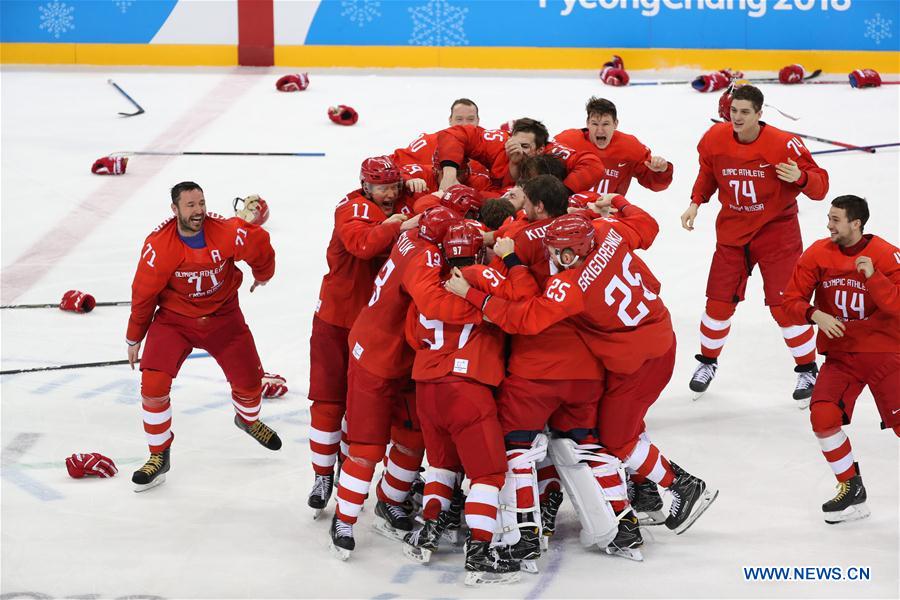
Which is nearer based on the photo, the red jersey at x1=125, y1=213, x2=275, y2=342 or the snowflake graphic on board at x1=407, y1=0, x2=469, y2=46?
the red jersey at x1=125, y1=213, x2=275, y2=342

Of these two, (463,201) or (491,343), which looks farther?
(463,201)

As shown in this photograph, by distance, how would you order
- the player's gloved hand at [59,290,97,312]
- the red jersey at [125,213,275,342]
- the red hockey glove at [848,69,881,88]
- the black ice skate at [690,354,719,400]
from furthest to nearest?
the red hockey glove at [848,69,881,88] < the player's gloved hand at [59,290,97,312] < the black ice skate at [690,354,719,400] < the red jersey at [125,213,275,342]

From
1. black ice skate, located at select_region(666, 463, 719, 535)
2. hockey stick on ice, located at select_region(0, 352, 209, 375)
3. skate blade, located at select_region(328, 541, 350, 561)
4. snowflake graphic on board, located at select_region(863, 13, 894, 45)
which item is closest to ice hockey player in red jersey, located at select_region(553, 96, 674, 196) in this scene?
black ice skate, located at select_region(666, 463, 719, 535)

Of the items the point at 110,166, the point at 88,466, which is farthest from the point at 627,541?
the point at 110,166

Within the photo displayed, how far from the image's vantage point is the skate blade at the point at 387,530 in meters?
4.88

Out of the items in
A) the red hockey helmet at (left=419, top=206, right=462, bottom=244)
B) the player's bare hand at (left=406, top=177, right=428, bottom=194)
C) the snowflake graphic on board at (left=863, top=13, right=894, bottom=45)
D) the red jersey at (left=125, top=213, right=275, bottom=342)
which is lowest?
the red jersey at (left=125, top=213, right=275, bottom=342)

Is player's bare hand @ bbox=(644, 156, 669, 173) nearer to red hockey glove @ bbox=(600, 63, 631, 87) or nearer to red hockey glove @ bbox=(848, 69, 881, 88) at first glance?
red hockey glove @ bbox=(600, 63, 631, 87)

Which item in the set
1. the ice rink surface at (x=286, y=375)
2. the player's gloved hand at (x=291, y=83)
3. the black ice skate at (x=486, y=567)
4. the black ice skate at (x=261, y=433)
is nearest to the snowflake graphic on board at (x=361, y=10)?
the ice rink surface at (x=286, y=375)

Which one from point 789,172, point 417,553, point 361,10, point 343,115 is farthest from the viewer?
point 361,10

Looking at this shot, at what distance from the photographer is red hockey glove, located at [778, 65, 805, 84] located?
38.9ft

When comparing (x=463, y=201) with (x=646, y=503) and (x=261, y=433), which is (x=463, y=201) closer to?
(x=646, y=503)

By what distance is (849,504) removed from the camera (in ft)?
16.4

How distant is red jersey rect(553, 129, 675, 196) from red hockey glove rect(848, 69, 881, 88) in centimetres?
619

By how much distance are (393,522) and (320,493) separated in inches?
13.9
